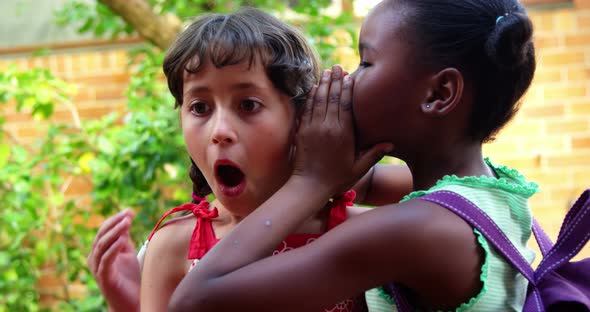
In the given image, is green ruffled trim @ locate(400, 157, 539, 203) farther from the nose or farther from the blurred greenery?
the blurred greenery

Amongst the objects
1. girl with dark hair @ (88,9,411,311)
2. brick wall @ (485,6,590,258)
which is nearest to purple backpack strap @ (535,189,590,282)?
girl with dark hair @ (88,9,411,311)

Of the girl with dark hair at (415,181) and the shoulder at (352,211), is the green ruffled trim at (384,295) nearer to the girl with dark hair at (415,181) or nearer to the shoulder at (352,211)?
the girl with dark hair at (415,181)

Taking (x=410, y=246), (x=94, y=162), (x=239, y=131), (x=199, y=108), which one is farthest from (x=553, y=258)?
(x=94, y=162)

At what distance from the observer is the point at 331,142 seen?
1.57 meters

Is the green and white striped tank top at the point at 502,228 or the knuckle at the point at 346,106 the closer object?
the green and white striped tank top at the point at 502,228

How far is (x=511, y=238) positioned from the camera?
1.54 metres

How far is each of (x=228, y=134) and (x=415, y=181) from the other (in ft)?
1.29

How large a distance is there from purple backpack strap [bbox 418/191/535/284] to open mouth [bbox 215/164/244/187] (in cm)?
40

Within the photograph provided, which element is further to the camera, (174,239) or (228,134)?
(174,239)

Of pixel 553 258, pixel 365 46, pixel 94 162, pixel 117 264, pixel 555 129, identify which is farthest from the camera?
pixel 555 129

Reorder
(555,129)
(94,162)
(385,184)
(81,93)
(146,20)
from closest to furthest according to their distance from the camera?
(385,184)
(94,162)
(146,20)
(555,129)
(81,93)

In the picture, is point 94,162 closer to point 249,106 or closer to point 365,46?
point 249,106

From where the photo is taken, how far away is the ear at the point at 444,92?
5.11 ft

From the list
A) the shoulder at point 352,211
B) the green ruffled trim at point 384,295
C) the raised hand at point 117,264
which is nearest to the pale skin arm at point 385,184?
the shoulder at point 352,211
